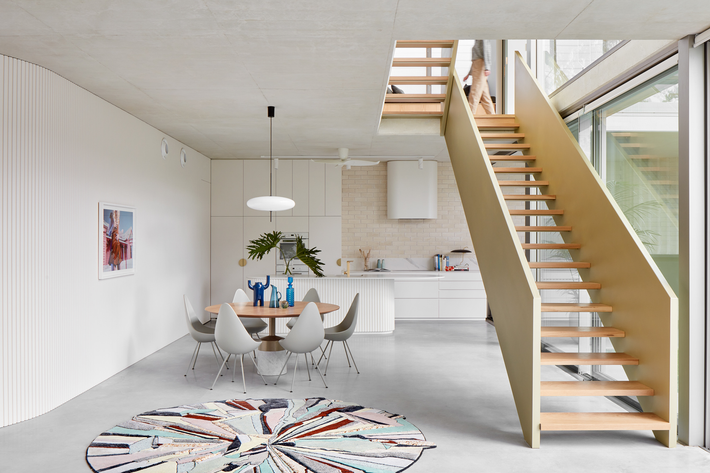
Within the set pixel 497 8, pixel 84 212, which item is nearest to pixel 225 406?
pixel 84 212

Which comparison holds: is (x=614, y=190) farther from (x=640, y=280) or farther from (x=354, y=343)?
(x=354, y=343)

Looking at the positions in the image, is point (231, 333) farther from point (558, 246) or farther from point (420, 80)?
point (420, 80)

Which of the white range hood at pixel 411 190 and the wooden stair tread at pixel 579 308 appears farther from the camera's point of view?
the white range hood at pixel 411 190

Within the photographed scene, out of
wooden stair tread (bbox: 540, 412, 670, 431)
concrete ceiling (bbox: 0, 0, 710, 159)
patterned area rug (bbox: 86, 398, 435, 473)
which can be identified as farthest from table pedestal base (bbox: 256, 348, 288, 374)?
wooden stair tread (bbox: 540, 412, 670, 431)

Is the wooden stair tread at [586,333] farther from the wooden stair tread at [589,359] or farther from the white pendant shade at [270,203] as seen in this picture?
the white pendant shade at [270,203]

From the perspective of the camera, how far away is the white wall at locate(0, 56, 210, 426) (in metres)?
4.00

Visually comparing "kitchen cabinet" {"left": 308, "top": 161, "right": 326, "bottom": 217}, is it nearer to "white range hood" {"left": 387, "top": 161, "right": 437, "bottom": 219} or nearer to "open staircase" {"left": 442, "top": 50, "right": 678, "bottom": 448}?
"white range hood" {"left": 387, "top": 161, "right": 437, "bottom": 219}

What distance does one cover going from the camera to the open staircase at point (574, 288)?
3465 millimetres

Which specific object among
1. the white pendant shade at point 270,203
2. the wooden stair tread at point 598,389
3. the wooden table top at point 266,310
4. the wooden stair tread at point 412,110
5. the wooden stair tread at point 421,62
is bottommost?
the wooden stair tread at point 598,389

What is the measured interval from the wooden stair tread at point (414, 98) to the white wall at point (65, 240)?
305cm

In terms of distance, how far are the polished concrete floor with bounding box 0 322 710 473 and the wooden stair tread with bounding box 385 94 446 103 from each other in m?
3.23

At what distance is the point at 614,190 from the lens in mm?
4879

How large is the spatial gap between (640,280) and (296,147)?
553 centimetres

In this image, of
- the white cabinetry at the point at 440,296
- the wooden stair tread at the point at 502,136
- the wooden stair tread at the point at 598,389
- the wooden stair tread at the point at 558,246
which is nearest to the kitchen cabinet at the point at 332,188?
the white cabinetry at the point at 440,296
